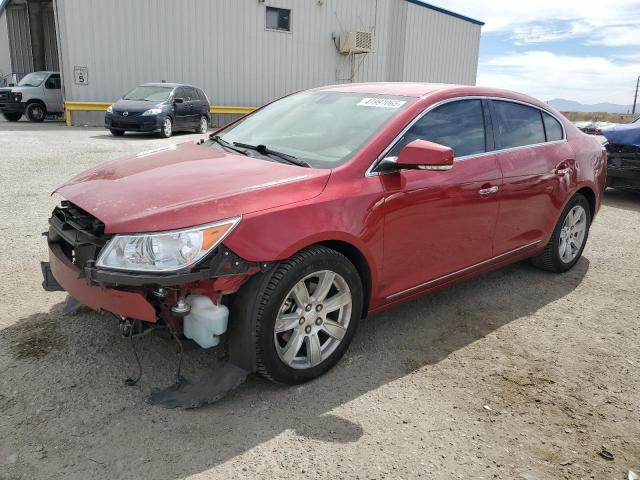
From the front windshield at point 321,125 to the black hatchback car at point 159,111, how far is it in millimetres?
11403

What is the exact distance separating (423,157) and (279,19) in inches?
827

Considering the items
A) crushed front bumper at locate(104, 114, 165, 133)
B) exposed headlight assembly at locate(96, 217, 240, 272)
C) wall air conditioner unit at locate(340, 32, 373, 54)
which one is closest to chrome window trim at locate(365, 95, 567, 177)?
exposed headlight assembly at locate(96, 217, 240, 272)

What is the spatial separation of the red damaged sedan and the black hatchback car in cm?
1134

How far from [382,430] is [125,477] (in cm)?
120

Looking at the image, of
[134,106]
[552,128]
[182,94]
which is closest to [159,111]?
[134,106]

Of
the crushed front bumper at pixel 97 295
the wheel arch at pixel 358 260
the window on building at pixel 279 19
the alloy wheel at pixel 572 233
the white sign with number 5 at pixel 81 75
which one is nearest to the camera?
the crushed front bumper at pixel 97 295

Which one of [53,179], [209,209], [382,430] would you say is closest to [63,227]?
[209,209]

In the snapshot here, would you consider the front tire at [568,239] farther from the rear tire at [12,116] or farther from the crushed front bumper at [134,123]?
the rear tire at [12,116]

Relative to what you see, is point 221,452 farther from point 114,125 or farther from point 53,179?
point 114,125

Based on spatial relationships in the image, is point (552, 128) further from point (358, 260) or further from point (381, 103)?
point (358, 260)

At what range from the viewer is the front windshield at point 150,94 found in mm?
15578

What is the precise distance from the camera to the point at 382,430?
Result: 8.85 feet

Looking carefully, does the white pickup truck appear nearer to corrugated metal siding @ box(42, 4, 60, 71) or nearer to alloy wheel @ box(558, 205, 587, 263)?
corrugated metal siding @ box(42, 4, 60, 71)

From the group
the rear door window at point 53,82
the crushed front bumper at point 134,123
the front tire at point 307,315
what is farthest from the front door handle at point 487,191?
the rear door window at point 53,82
